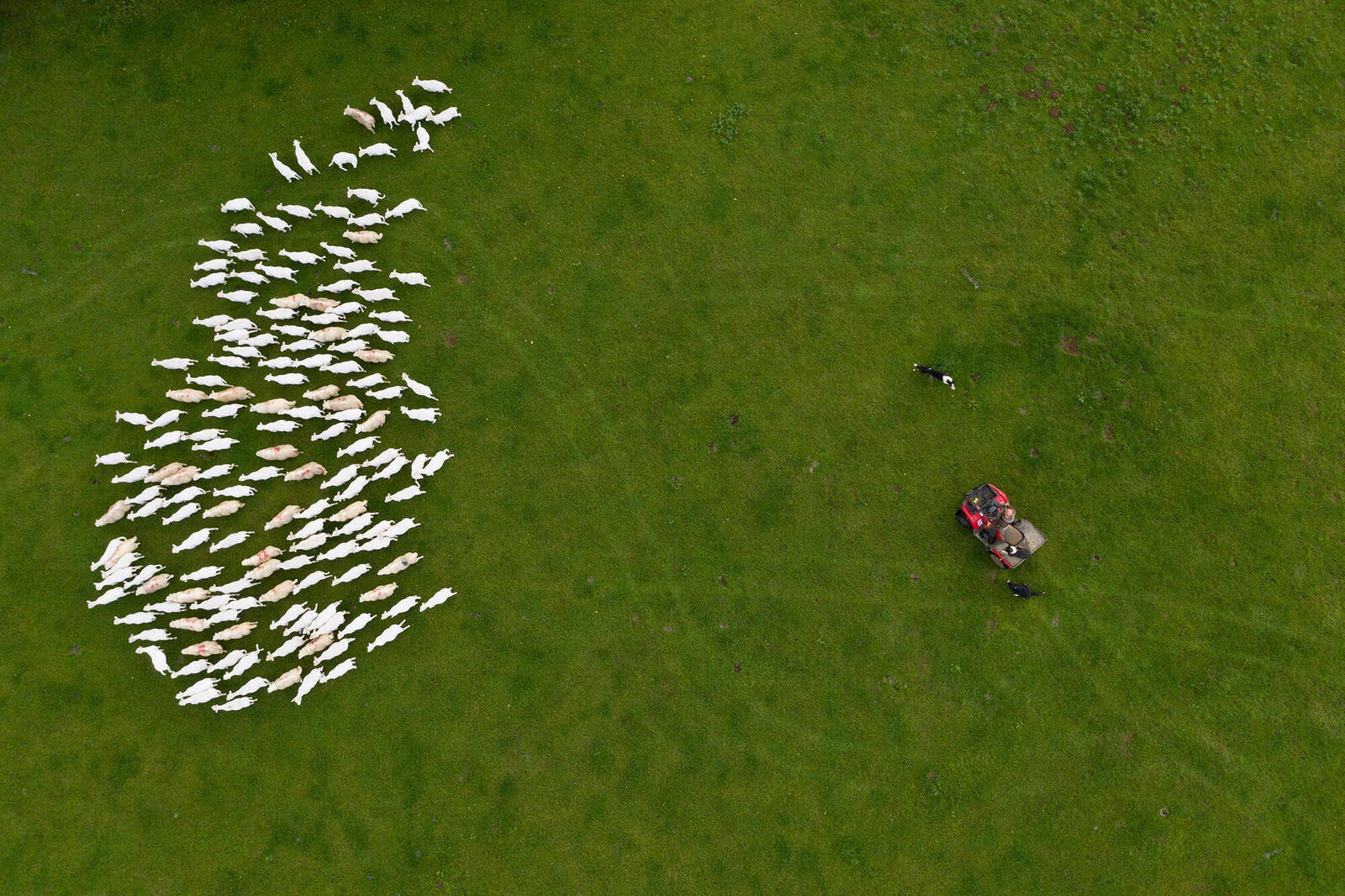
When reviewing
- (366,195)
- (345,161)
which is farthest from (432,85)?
(366,195)

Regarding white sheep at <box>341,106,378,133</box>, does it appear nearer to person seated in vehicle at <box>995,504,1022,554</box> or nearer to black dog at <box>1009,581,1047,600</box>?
person seated in vehicle at <box>995,504,1022,554</box>

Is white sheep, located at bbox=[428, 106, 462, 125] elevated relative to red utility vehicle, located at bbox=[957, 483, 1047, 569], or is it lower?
elevated

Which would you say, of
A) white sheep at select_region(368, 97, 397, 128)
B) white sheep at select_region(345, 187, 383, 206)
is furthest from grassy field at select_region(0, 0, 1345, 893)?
white sheep at select_region(345, 187, 383, 206)

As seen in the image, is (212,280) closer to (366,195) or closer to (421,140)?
(366,195)

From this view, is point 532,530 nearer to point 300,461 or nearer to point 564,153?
point 300,461

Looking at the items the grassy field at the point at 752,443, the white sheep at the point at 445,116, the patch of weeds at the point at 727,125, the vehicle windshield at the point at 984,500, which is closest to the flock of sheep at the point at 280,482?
the white sheep at the point at 445,116

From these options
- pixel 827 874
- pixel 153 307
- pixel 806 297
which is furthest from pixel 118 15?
pixel 827 874

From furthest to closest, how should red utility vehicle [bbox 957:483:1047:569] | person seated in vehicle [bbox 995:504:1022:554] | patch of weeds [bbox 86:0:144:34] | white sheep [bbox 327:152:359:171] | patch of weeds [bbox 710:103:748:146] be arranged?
patch of weeds [bbox 710:103:748:146] → patch of weeds [bbox 86:0:144:34] → white sheep [bbox 327:152:359:171] → red utility vehicle [bbox 957:483:1047:569] → person seated in vehicle [bbox 995:504:1022:554]
